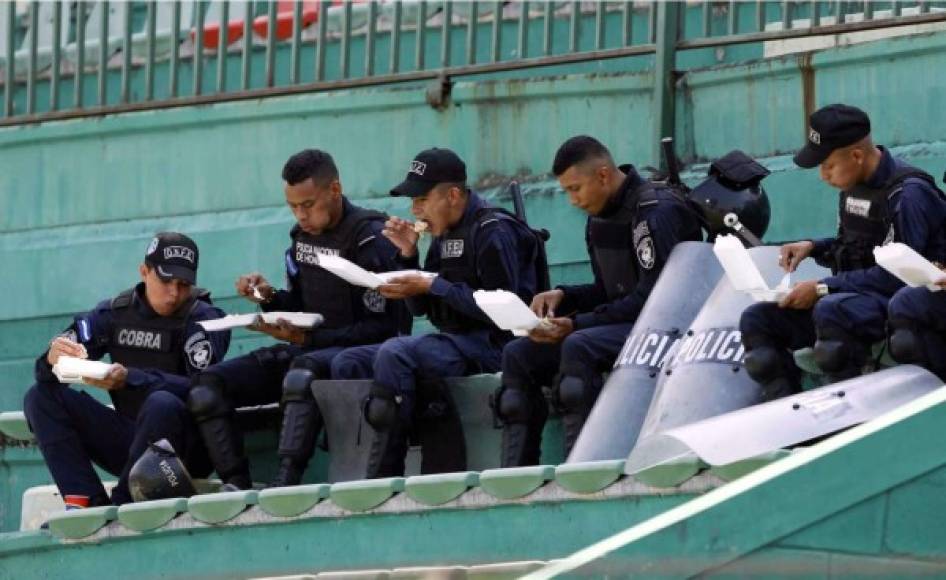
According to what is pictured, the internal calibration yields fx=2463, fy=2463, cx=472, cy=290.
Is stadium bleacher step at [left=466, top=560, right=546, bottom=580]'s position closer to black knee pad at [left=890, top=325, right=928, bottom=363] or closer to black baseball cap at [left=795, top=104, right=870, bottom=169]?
black knee pad at [left=890, top=325, right=928, bottom=363]

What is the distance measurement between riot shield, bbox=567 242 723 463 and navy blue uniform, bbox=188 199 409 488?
1.42 metres

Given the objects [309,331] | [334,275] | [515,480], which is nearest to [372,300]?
[334,275]

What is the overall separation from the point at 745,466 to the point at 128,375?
333 centimetres

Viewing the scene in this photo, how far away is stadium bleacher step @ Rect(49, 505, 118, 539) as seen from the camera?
994 centimetres

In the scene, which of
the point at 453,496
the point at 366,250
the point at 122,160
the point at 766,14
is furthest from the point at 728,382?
the point at 122,160

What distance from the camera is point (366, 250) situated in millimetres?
10312

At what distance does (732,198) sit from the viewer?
30.9 feet

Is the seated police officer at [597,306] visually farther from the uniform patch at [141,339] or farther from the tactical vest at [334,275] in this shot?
the uniform patch at [141,339]

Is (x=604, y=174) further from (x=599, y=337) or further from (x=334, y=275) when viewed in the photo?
(x=334, y=275)

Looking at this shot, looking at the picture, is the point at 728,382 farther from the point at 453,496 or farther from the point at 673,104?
the point at 673,104

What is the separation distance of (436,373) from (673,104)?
9.33ft

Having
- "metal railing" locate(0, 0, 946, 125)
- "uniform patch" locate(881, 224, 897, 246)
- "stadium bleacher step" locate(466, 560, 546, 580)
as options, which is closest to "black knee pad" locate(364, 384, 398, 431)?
"stadium bleacher step" locate(466, 560, 546, 580)

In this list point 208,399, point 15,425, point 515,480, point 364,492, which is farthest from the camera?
point 15,425

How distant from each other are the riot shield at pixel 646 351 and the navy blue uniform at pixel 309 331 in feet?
4.66
